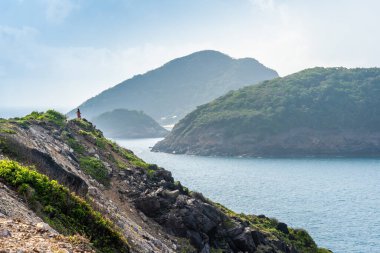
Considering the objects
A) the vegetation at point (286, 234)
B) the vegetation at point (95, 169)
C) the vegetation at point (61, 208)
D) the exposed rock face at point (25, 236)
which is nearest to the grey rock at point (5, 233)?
the exposed rock face at point (25, 236)

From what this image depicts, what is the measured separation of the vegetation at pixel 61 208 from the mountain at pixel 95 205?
37mm

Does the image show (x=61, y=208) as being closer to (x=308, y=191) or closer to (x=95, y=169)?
(x=95, y=169)

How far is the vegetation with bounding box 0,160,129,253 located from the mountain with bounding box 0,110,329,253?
0.04 meters

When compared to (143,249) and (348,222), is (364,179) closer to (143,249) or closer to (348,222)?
(348,222)

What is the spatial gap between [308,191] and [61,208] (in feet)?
323

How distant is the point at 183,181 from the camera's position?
120875mm

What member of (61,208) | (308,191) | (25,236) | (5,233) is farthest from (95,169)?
(308,191)

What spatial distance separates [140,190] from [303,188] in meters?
87.6

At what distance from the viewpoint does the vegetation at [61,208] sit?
49.5 feet

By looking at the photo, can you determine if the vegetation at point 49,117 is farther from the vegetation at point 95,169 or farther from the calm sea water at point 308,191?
the calm sea water at point 308,191

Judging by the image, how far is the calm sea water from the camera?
225 ft

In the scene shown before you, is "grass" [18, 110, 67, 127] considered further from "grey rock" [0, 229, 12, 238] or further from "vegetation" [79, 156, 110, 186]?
"grey rock" [0, 229, 12, 238]

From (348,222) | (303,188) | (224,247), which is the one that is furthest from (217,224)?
(303,188)

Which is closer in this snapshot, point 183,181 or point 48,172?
point 48,172
